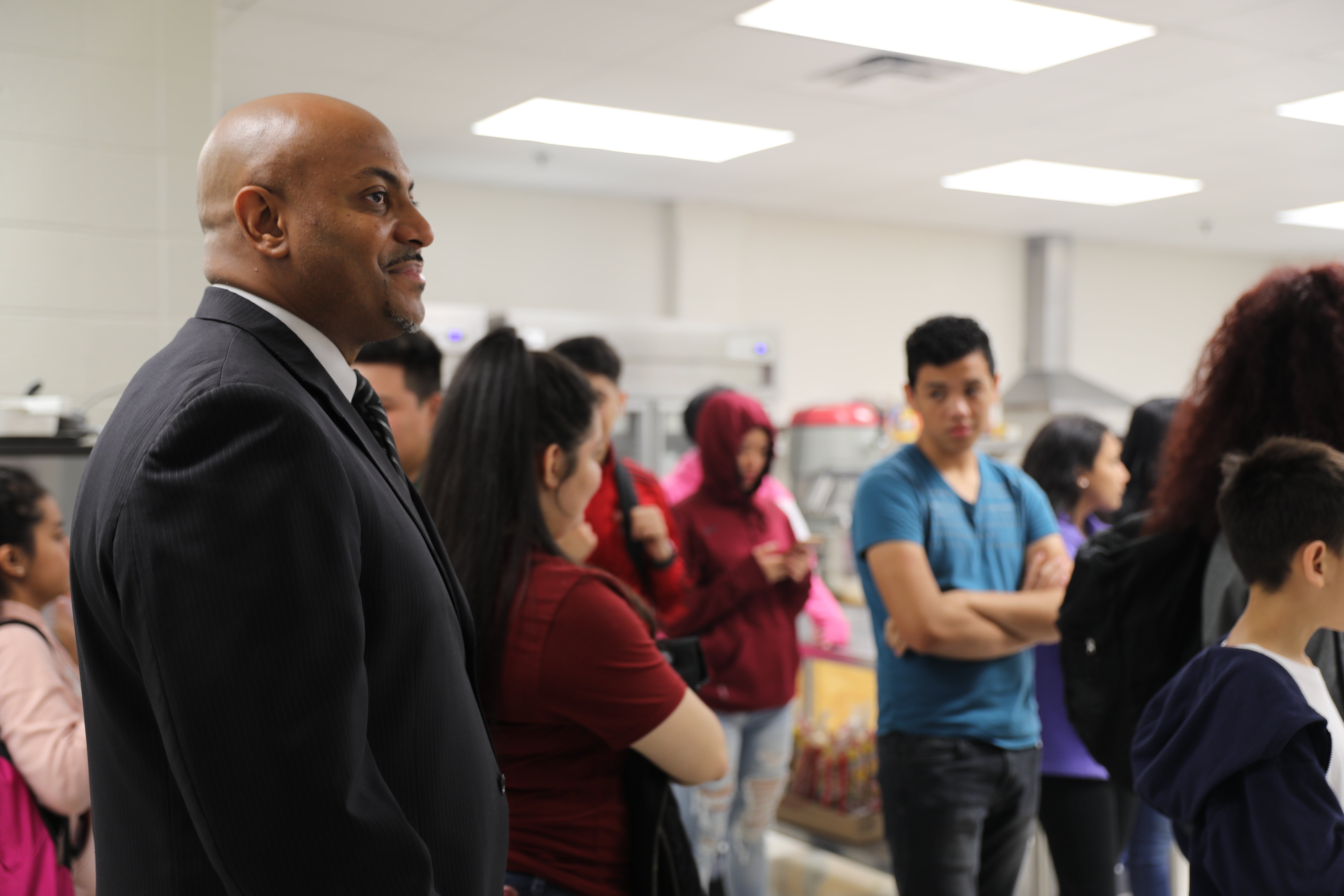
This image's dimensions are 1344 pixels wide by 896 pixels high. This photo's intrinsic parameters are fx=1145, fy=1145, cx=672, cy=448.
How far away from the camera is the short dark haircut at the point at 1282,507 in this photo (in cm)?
136

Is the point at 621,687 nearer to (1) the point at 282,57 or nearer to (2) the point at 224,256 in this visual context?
(2) the point at 224,256

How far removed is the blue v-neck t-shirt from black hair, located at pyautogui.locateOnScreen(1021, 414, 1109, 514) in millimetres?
587

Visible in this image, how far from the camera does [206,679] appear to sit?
2.55ft

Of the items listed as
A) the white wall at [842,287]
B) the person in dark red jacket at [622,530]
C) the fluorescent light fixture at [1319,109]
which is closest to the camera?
the person in dark red jacket at [622,530]

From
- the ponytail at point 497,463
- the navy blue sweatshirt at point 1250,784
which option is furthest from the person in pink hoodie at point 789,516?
the navy blue sweatshirt at point 1250,784

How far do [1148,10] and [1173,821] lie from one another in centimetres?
280

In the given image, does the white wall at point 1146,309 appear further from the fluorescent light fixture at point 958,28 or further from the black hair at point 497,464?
the black hair at point 497,464

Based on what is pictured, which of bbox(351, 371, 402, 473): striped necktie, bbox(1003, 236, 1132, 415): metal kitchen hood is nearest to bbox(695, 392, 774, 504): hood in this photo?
bbox(351, 371, 402, 473): striped necktie

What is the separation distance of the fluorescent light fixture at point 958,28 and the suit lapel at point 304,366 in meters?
2.80

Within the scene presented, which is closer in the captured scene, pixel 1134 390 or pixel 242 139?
pixel 242 139

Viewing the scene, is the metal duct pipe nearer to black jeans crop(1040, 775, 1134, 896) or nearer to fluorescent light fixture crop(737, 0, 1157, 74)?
fluorescent light fixture crop(737, 0, 1157, 74)

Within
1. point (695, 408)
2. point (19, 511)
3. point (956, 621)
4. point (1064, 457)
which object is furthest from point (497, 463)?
point (695, 408)

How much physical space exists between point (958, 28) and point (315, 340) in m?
3.22

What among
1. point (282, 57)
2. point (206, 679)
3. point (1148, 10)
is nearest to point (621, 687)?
point (206, 679)
